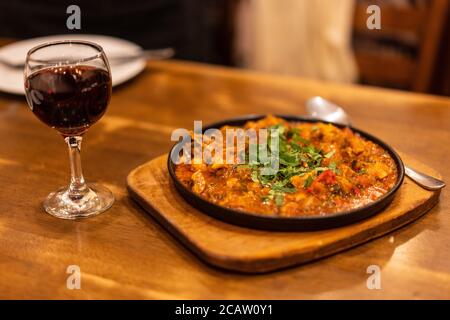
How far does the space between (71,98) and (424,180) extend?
765 mm

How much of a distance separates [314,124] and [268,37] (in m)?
2.62

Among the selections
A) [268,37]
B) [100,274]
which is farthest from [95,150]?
[268,37]

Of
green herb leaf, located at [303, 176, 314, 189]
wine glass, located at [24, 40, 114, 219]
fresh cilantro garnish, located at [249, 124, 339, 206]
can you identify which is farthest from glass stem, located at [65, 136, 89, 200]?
green herb leaf, located at [303, 176, 314, 189]

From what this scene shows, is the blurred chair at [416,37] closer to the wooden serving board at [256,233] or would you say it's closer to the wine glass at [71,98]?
the wooden serving board at [256,233]

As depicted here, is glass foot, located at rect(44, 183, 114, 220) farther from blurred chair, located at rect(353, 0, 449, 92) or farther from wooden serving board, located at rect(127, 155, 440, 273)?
blurred chair, located at rect(353, 0, 449, 92)

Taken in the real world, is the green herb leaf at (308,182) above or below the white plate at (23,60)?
below

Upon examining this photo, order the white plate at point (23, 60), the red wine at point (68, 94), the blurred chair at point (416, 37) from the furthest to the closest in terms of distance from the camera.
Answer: the blurred chair at point (416, 37)
the white plate at point (23, 60)
the red wine at point (68, 94)

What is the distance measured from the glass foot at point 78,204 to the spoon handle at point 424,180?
666 millimetres

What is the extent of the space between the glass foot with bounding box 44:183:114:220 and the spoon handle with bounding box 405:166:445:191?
666 millimetres

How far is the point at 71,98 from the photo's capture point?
1.14 meters

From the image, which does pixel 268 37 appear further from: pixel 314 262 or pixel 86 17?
pixel 314 262

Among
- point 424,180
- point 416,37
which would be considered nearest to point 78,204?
point 424,180

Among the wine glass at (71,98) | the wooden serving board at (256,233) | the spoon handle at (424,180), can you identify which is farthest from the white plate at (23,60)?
the spoon handle at (424,180)

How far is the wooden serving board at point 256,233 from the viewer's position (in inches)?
40.6
